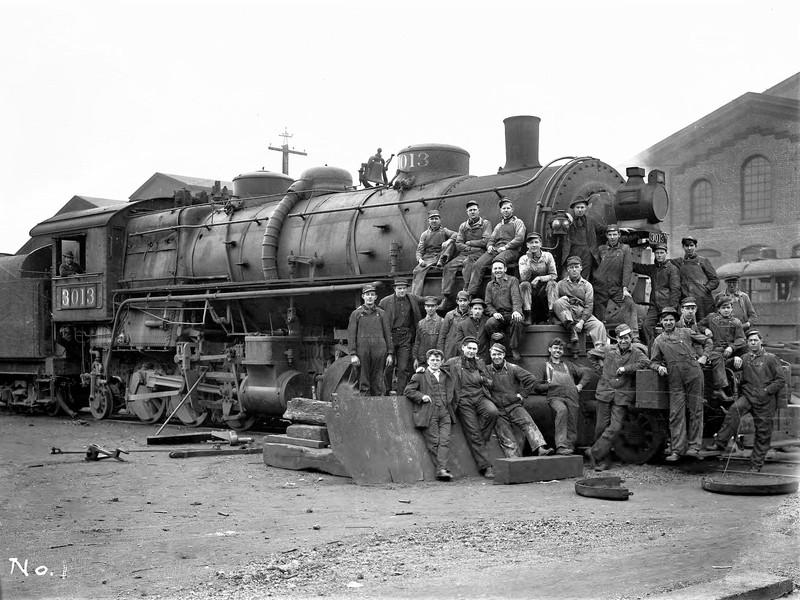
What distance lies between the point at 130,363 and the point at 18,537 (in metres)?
10.8

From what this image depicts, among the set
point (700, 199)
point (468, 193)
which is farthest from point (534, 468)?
point (700, 199)

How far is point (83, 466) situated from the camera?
10453 millimetres

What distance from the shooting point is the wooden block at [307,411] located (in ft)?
34.4

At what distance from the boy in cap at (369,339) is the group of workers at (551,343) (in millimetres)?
13

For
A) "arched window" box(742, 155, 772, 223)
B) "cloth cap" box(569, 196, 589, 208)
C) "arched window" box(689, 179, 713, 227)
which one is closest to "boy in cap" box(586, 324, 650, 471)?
"cloth cap" box(569, 196, 589, 208)

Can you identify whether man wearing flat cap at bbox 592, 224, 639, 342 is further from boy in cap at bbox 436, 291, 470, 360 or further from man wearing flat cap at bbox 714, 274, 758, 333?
boy in cap at bbox 436, 291, 470, 360

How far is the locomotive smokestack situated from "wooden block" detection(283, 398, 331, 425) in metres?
4.45

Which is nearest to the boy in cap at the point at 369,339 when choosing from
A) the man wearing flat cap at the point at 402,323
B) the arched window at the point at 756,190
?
the man wearing flat cap at the point at 402,323

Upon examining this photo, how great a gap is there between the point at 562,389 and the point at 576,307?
3.40ft

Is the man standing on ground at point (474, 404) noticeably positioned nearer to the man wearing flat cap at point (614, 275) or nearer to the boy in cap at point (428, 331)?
the boy in cap at point (428, 331)

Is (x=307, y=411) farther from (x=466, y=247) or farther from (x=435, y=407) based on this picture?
(x=466, y=247)

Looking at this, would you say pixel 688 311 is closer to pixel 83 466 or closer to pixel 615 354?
pixel 615 354

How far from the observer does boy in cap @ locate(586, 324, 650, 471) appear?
980 cm

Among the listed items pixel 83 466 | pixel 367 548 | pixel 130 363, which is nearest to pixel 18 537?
pixel 367 548
